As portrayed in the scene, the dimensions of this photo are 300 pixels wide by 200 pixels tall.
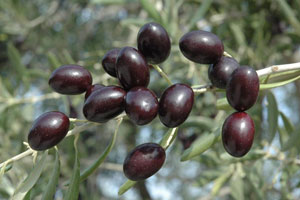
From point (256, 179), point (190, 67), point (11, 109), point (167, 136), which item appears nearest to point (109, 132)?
point (11, 109)

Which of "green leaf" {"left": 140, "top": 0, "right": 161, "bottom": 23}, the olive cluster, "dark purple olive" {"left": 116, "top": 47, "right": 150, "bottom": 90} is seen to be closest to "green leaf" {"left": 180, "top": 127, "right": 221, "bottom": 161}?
the olive cluster

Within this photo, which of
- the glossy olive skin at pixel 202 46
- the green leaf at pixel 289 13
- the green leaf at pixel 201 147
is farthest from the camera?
the green leaf at pixel 289 13

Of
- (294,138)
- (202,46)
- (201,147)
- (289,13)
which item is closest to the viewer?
(202,46)

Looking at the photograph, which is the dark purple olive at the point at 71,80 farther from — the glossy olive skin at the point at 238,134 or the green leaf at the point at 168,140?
the glossy olive skin at the point at 238,134

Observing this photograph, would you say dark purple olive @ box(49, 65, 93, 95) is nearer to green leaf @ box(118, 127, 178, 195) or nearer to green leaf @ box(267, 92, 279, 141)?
green leaf @ box(118, 127, 178, 195)

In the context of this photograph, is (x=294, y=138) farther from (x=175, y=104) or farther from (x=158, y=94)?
(x=158, y=94)

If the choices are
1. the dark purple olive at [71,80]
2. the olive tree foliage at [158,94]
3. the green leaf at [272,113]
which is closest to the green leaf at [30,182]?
the olive tree foliage at [158,94]

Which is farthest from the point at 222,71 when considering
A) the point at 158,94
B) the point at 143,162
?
the point at 158,94
